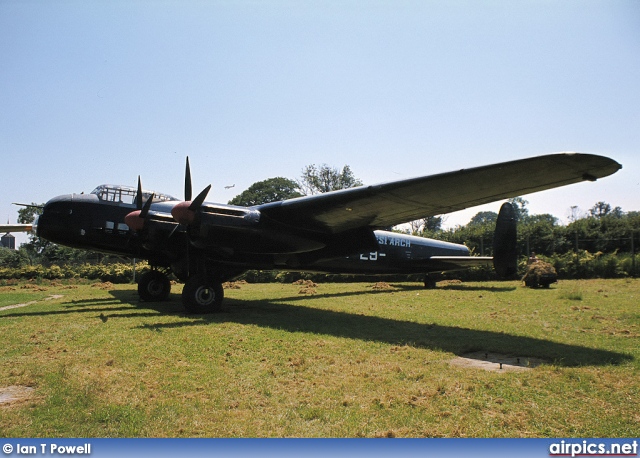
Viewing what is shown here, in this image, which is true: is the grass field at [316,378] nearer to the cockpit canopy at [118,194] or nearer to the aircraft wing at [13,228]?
the cockpit canopy at [118,194]

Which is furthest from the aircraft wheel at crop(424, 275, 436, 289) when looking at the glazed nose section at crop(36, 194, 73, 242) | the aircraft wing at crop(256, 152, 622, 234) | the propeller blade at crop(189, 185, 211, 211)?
the glazed nose section at crop(36, 194, 73, 242)

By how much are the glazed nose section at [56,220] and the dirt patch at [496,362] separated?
12501mm

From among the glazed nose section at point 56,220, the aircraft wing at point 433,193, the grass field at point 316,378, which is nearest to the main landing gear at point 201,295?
the grass field at point 316,378

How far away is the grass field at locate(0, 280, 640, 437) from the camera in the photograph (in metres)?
3.98

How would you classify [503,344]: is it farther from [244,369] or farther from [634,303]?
[634,303]

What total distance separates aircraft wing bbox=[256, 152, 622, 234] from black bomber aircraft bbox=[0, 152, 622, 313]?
0.02m

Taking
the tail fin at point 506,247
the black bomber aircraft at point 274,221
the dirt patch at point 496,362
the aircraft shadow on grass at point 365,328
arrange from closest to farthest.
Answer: the dirt patch at point 496,362
the aircraft shadow on grass at point 365,328
the black bomber aircraft at point 274,221
the tail fin at point 506,247

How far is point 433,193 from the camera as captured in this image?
8953 mm

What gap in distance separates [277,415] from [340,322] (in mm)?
5871

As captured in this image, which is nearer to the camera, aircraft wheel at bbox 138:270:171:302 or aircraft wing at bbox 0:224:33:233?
aircraft wheel at bbox 138:270:171:302

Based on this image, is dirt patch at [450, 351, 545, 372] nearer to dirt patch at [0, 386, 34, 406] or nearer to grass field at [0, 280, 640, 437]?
grass field at [0, 280, 640, 437]

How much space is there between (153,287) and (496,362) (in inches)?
494

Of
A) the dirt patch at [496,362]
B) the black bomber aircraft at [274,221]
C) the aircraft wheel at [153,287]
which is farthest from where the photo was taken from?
the aircraft wheel at [153,287]

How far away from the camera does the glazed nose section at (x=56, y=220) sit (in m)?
13.5
